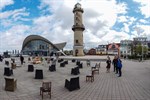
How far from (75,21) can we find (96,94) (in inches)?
2859

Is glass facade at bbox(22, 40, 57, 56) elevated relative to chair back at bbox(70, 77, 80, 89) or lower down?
elevated

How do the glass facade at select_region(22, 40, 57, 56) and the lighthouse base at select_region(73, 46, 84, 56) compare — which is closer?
the lighthouse base at select_region(73, 46, 84, 56)

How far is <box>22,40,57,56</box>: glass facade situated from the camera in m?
132

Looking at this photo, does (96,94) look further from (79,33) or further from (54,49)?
(54,49)

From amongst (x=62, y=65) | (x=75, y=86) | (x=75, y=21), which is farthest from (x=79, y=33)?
(x=75, y=86)

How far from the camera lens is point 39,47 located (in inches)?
5217

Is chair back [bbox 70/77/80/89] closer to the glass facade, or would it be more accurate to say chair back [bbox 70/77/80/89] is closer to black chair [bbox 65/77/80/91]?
black chair [bbox 65/77/80/91]

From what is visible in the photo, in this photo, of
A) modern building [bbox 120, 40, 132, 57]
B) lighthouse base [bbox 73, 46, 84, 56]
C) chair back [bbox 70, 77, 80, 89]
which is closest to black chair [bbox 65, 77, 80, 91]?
chair back [bbox 70, 77, 80, 89]

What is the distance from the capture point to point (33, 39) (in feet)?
436

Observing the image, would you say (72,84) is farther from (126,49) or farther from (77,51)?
(126,49)

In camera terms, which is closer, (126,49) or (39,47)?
(39,47)

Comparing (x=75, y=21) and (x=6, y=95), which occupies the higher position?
(x=75, y=21)

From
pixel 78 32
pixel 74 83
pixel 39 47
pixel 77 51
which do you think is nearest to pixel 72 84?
pixel 74 83

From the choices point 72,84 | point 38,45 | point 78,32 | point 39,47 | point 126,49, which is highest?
point 78,32
